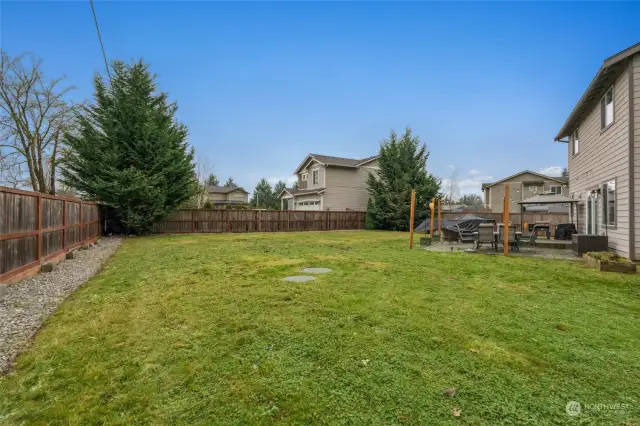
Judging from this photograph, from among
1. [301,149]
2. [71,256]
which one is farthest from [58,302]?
[301,149]

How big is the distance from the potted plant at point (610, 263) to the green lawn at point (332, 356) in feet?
6.02

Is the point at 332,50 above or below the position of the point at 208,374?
above

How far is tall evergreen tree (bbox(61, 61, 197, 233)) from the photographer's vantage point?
15.7 meters

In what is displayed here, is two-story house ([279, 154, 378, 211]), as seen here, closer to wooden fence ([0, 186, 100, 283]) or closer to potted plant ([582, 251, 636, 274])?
wooden fence ([0, 186, 100, 283])

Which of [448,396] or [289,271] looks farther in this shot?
[289,271]

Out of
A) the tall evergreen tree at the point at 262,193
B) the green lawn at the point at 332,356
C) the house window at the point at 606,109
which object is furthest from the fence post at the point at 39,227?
the tall evergreen tree at the point at 262,193

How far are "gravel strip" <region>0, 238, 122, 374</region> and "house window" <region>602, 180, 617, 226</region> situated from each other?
1219 cm

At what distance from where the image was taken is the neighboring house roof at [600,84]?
24.3ft

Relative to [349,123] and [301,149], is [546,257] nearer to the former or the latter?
[349,123]

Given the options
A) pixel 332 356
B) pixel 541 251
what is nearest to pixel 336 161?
pixel 541 251

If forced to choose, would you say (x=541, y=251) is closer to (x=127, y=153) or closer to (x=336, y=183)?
(x=336, y=183)

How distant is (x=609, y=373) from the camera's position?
2.48 m

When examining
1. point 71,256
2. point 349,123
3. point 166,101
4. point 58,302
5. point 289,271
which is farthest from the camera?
point 349,123

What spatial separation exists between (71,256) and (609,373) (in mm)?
10856
